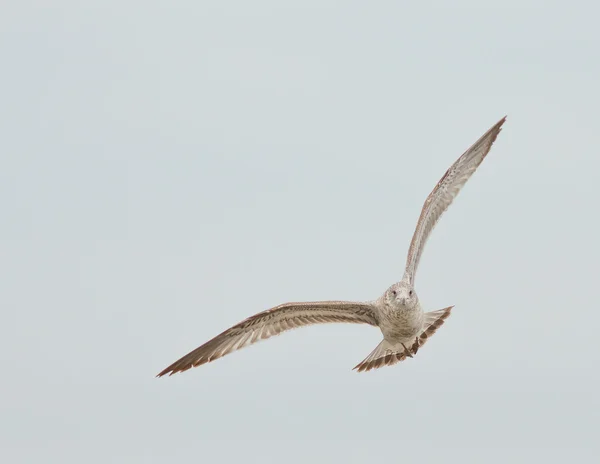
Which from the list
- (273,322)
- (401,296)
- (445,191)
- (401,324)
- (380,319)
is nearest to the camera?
(401,296)

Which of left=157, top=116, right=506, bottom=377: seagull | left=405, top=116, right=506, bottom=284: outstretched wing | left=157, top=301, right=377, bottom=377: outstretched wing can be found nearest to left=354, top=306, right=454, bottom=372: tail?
left=157, top=116, right=506, bottom=377: seagull

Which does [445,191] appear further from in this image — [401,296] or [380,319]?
[401,296]

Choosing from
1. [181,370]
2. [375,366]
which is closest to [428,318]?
[375,366]

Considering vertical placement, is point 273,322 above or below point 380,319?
above

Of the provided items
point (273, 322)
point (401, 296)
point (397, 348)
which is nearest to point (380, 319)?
point (401, 296)

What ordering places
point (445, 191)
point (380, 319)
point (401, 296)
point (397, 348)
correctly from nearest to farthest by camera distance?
point (401, 296), point (380, 319), point (397, 348), point (445, 191)

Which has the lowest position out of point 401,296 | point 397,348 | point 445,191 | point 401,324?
point 401,324
